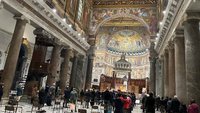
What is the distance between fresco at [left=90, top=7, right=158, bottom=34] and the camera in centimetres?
2174

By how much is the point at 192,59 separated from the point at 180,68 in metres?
2.20

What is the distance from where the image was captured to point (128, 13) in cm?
2250

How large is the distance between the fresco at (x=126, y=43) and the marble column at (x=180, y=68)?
22576 millimetres

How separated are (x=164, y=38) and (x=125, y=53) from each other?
20525mm

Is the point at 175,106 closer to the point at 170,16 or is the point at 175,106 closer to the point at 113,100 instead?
the point at 113,100

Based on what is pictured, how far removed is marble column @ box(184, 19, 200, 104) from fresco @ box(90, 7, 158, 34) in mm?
12399

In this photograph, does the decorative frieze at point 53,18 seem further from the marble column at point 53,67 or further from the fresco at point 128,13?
the fresco at point 128,13

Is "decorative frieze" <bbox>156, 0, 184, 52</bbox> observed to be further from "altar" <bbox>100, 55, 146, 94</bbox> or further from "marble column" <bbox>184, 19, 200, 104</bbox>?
"altar" <bbox>100, 55, 146, 94</bbox>

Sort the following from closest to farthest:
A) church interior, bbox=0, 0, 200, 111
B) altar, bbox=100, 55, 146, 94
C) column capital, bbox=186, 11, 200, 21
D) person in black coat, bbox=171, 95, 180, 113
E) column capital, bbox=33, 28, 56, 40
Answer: person in black coat, bbox=171, 95, 180, 113 < column capital, bbox=186, 11, 200, 21 < church interior, bbox=0, 0, 200, 111 < column capital, bbox=33, 28, 56, 40 < altar, bbox=100, 55, 146, 94

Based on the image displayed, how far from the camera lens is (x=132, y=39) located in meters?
35.1

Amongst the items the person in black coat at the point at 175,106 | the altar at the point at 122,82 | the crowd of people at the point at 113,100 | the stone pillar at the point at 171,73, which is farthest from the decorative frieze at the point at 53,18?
the altar at the point at 122,82

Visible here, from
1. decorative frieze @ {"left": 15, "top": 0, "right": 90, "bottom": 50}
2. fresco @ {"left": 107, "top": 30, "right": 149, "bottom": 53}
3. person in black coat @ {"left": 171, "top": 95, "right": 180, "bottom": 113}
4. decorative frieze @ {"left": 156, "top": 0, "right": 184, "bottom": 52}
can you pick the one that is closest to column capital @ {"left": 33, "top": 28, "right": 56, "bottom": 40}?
decorative frieze @ {"left": 15, "top": 0, "right": 90, "bottom": 50}

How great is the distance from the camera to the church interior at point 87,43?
995cm

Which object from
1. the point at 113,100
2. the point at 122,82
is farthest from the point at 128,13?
the point at 113,100
